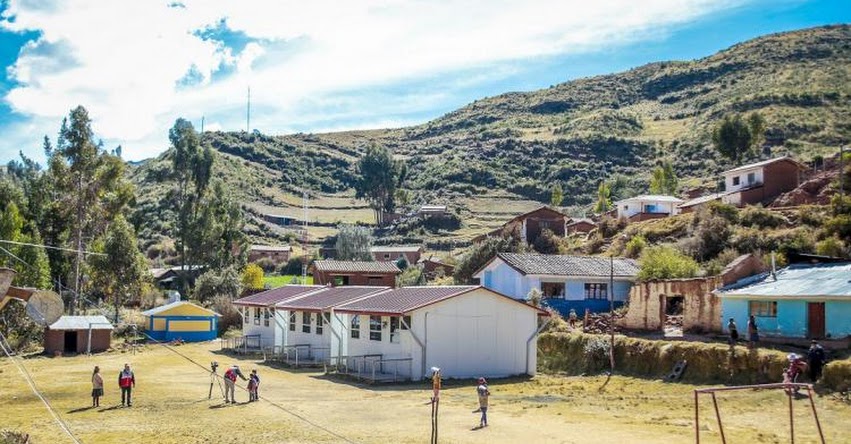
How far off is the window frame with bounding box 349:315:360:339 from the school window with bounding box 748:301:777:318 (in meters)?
17.4

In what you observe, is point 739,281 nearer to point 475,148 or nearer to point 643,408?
point 643,408

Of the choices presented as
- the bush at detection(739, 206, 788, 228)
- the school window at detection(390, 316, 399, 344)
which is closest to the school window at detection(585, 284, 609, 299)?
the bush at detection(739, 206, 788, 228)

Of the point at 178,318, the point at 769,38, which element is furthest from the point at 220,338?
the point at 769,38

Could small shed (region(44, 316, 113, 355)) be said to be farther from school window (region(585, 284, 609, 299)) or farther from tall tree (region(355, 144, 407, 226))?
tall tree (region(355, 144, 407, 226))

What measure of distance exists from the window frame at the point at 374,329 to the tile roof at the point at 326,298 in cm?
344

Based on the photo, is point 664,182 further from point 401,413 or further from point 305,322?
point 401,413

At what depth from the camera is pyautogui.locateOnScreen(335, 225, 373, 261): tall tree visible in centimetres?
9106

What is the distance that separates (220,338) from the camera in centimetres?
6162

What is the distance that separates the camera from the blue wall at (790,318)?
30828 mm

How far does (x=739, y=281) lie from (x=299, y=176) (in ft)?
410

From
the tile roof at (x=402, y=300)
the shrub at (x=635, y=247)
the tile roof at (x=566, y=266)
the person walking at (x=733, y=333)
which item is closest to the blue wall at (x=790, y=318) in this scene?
the person walking at (x=733, y=333)

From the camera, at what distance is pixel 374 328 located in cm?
3803

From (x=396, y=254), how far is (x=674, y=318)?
2087 inches

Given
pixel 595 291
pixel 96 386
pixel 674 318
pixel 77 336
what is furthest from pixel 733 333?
pixel 77 336
